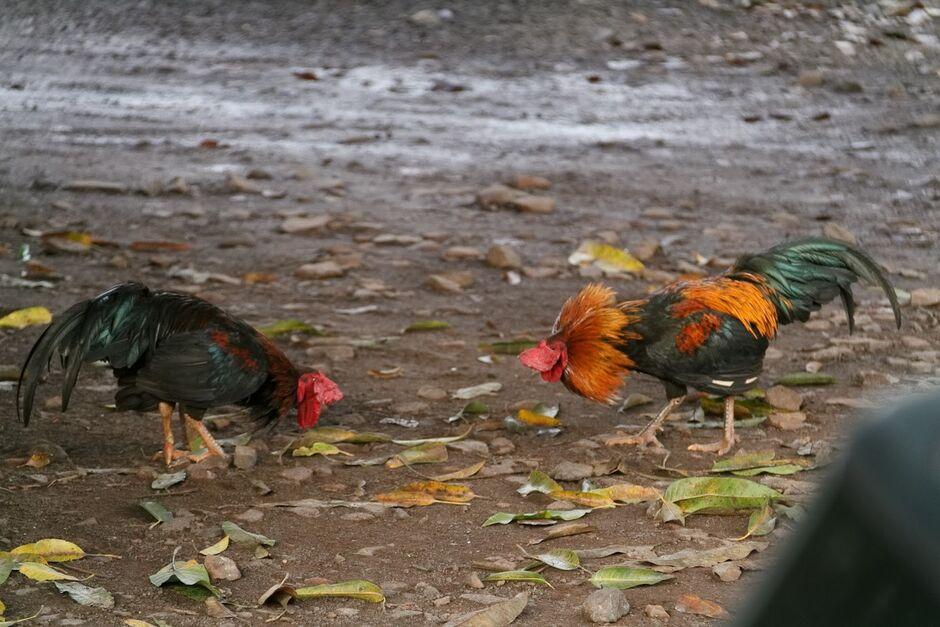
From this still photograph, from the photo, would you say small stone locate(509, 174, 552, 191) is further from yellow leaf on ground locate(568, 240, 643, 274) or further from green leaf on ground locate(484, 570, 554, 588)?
green leaf on ground locate(484, 570, 554, 588)

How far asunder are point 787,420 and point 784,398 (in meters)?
0.22

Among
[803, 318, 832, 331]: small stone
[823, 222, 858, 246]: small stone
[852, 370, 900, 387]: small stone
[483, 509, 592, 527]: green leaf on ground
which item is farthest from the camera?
[823, 222, 858, 246]: small stone

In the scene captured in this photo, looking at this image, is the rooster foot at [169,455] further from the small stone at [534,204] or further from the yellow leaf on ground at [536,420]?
the small stone at [534,204]

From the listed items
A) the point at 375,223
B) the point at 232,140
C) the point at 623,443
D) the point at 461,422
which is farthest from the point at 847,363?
the point at 232,140

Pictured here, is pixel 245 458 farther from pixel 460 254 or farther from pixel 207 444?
pixel 460 254

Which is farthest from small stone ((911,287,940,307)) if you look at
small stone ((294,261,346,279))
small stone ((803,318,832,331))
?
small stone ((294,261,346,279))

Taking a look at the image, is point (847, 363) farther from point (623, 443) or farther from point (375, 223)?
point (375, 223)

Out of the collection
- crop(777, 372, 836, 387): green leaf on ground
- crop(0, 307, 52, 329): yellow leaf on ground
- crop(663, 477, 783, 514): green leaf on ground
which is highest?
crop(663, 477, 783, 514): green leaf on ground

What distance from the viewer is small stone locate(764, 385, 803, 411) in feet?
18.2

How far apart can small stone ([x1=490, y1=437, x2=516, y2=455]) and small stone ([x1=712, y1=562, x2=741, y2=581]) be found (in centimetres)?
139

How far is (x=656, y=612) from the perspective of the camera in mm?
3588

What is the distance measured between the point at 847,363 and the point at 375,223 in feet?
12.1

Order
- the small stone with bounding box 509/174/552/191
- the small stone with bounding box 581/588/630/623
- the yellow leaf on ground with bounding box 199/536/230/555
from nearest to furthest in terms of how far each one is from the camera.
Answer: the small stone with bounding box 581/588/630/623 < the yellow leaf on ground with bounding box 199/536/230/555 < the small stone with bounding box 509/174/552/191

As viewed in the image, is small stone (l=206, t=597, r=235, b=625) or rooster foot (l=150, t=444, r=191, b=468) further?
rooster foot (l=150, t=444, r=191, b=468)
